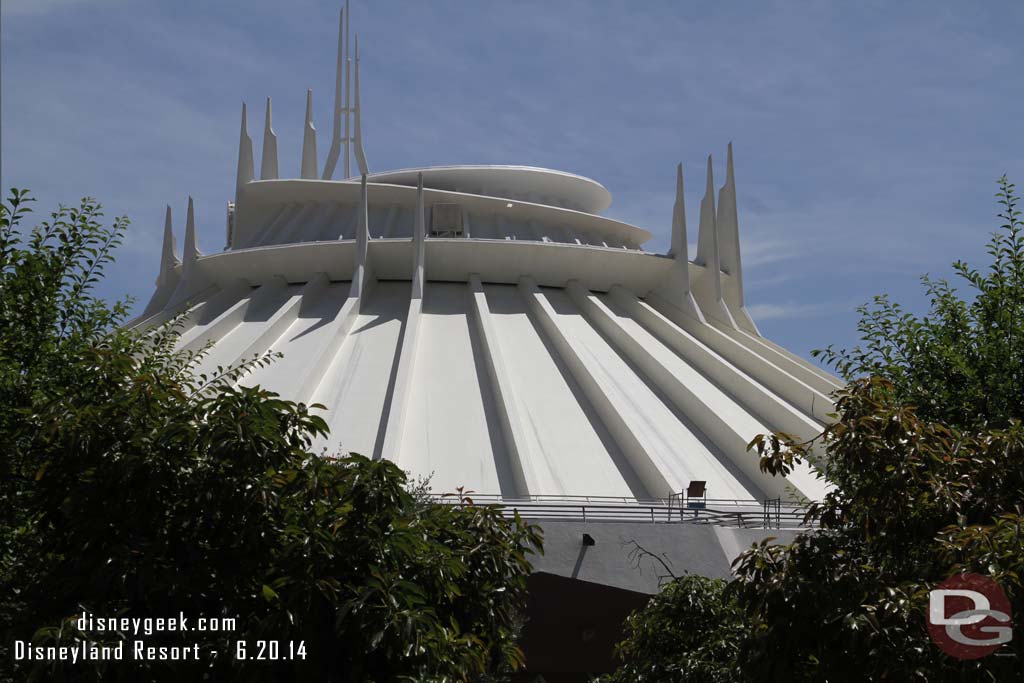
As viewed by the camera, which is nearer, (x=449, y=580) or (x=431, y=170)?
(x=449, y=580)

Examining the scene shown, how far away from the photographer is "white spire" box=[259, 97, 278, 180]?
37.6 meters

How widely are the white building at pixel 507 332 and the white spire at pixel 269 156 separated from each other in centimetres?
7

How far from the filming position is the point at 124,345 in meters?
14.0

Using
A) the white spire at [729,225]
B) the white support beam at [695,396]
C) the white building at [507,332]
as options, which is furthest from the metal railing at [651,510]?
the white spire at [729,225]

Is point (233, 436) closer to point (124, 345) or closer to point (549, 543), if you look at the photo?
point (124, 345)

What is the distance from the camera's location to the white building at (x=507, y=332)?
22.5 meters

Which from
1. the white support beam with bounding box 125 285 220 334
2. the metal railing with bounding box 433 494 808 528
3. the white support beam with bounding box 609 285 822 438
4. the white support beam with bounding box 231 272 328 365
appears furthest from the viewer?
the white support beam with bounding box 125 285 220 334

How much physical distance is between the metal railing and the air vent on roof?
12.6 metres

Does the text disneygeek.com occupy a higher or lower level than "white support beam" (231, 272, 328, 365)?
lower

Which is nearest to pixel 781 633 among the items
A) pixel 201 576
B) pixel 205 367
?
pixel 201 576

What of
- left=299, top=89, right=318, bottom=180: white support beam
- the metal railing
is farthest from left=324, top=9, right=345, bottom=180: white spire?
the metal railing

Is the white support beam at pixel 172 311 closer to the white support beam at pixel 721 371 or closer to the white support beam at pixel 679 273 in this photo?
the white support beam at pixel 721 371

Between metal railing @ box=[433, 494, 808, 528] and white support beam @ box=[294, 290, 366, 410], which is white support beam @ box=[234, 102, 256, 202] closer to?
white support beam @ box=[294, 290, 366, 410]

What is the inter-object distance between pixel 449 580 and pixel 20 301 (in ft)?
20.9
